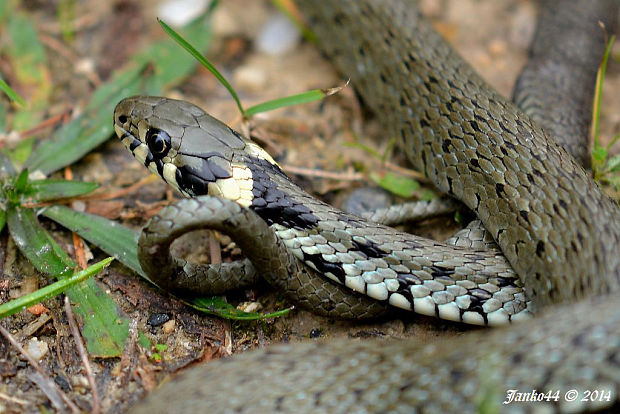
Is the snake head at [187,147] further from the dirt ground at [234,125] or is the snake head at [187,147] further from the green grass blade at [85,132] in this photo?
the green grass blade at [85,132]

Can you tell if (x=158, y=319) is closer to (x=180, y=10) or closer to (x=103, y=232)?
(x=103, y=232)

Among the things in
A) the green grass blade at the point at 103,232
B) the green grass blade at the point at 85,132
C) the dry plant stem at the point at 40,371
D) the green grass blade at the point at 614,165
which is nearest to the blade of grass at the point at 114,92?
the green grass blade at the point at 85,132

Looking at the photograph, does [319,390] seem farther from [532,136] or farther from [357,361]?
[532,136]

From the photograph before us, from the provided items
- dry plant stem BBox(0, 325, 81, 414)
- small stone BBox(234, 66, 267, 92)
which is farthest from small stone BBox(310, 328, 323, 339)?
small stone BBox(234, 66, 267, 92)

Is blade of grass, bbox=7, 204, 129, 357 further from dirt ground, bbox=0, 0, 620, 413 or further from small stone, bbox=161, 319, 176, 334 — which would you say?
small stone, bbox=161, 319, 176, 334

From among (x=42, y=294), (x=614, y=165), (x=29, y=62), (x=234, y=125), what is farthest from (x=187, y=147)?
(x=614, y=165)

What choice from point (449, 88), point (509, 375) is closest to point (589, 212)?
point (509, 375)
